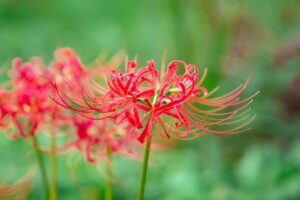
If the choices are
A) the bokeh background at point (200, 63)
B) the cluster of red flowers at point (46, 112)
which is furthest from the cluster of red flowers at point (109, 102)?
the bokeh background at point (200, 63)

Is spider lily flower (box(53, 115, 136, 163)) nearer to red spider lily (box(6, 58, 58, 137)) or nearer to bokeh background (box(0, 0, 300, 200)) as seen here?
red spider lily (box(6, 58, 58, 137))

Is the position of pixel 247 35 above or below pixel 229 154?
above

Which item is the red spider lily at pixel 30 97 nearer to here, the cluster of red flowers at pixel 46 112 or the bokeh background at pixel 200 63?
the cluster of red flowers at pixel 46 112

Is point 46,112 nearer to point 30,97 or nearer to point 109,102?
point 30,97

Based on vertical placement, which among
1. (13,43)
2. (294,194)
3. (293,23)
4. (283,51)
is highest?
(13,43)

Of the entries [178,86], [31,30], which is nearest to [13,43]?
[31,30]

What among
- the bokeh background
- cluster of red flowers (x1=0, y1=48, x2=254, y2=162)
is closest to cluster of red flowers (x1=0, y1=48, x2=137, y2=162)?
cluster of red flowers (x1=0, y1=48, x2=254, y2=162)

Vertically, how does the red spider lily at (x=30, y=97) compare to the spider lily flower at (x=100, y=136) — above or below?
above

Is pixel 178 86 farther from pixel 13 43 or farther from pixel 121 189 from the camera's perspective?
pixel 13 43
